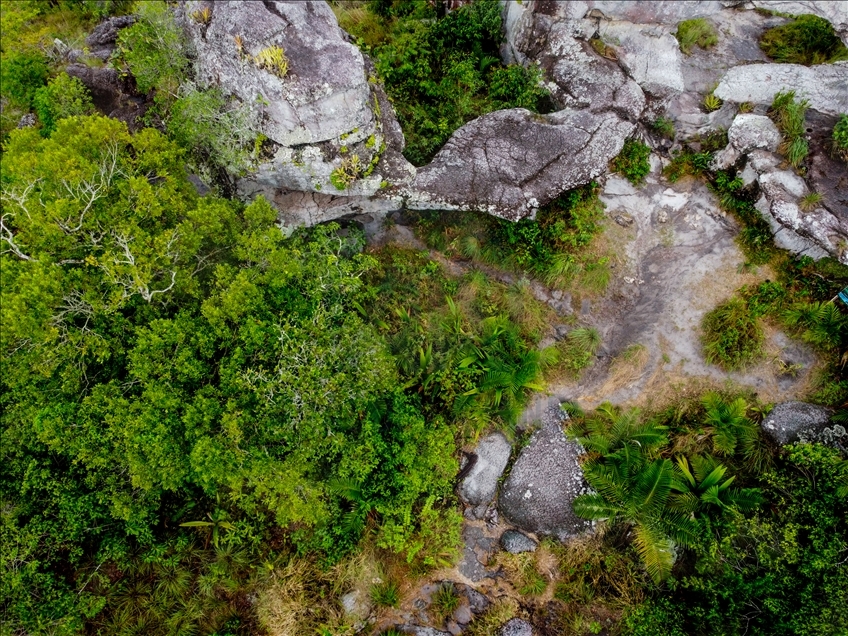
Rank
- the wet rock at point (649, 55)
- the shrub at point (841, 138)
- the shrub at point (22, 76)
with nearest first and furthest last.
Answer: the shrub at point (841, 138), the wet rock at point (649, 55), the shrub at point (22, 76)

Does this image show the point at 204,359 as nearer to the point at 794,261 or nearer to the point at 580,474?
the point at 580,474

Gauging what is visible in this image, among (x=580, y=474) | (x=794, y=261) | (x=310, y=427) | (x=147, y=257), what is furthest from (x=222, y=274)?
(x=794, y=261)

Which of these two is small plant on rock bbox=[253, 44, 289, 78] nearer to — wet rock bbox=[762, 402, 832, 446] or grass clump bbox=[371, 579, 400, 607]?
grass clump bbox=[371, 579, 400, 607]

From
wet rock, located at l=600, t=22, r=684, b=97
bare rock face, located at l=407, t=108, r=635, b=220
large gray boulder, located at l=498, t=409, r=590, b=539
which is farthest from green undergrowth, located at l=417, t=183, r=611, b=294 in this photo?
large gray boulder, located at l=498, t=409, r=590, b=539

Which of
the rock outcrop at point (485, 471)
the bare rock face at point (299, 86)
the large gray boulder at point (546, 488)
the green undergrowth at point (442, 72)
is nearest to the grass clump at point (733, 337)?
the large gray boulder at point (546, 488)

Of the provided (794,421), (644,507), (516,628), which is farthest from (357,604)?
(794,421)

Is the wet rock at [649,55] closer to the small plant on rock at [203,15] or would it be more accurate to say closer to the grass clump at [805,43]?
the grass clump at [805,43]
